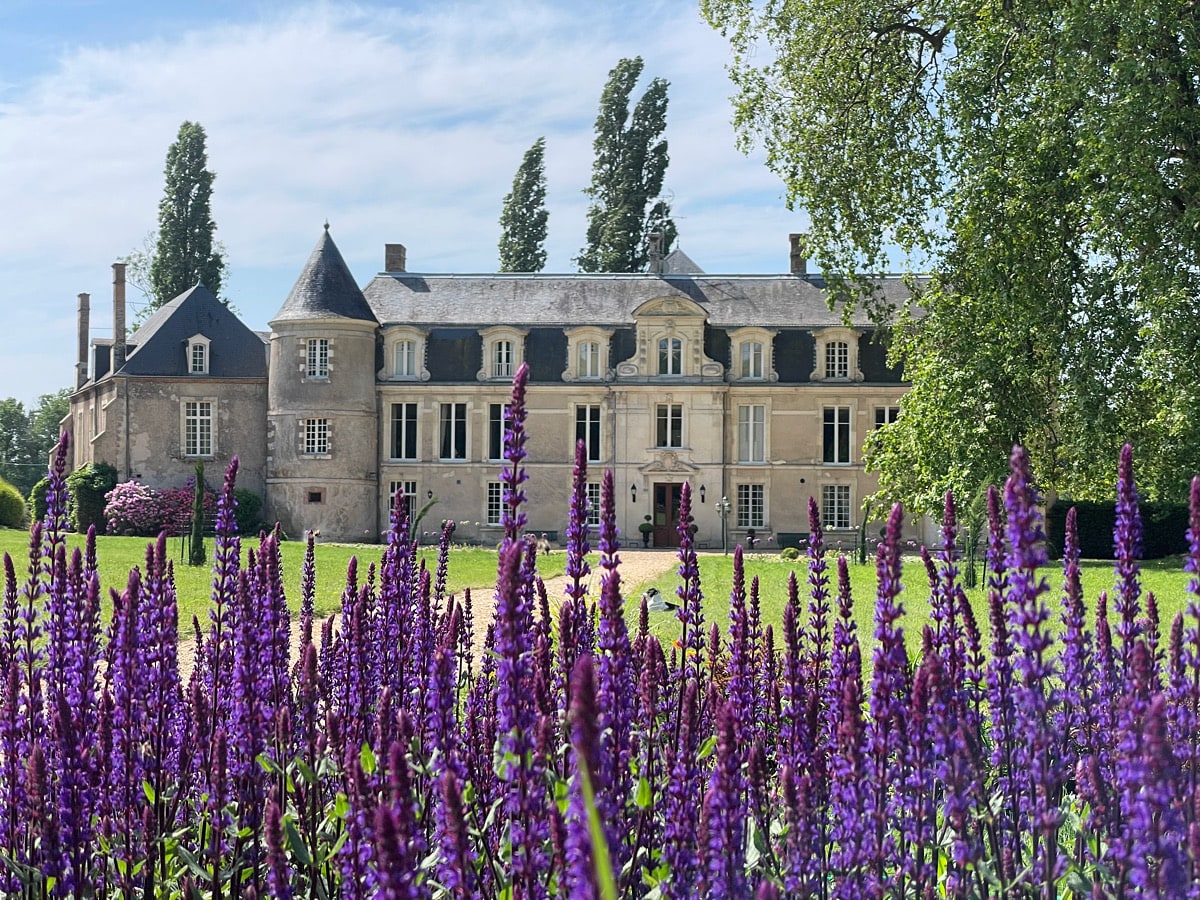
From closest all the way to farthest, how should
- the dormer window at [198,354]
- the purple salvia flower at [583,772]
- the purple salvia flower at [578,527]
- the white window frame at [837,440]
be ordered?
the purple salvia flower at [583,772] < the purple salvia flower at [578,527] < the white window frame at [837,440] < the dormer window at [198,354]

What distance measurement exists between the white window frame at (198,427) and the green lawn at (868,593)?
18.3 meters

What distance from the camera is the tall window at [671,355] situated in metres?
40.1

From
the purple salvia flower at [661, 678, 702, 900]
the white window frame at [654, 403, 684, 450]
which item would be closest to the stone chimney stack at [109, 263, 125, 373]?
the white window frame at [654, 403, 684, 450]

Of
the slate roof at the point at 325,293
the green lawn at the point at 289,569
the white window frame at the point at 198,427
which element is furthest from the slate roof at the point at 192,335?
the green lawn at the point at 289,569

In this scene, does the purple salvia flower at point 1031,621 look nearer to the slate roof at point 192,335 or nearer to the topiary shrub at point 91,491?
the topiary shrub at point 91,491

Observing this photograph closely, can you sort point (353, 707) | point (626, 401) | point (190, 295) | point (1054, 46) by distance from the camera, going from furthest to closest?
point (190, 295)
point (626, 401)
point (1054, 46)
point (353, 707)

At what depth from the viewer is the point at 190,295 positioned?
141ft

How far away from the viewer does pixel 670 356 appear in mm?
40094

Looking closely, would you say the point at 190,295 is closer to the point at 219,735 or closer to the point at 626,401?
the point at 626,401

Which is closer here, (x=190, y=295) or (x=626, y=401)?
(x=626, y=401)

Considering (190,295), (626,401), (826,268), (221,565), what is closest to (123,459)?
(190,295)

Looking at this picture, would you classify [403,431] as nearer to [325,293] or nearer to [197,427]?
[325,293]

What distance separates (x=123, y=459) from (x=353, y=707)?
127 feet

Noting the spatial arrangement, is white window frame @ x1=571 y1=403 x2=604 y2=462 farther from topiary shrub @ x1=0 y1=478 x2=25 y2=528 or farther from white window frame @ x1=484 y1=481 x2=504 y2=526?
topiary shrub @ x1=0 y1=478 x2=25 y2=528
